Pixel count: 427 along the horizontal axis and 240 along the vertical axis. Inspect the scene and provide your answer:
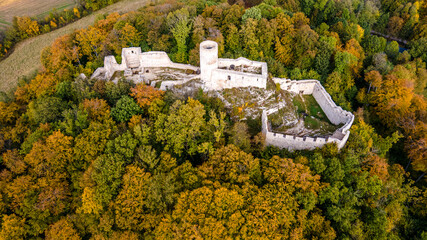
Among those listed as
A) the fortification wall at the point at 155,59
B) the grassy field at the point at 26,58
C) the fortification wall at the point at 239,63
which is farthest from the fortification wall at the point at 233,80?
the grassy field at the point at 26,58

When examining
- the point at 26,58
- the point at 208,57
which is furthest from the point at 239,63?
the point at 26,58

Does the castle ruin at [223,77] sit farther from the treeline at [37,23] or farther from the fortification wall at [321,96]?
the treeline at [37,23]

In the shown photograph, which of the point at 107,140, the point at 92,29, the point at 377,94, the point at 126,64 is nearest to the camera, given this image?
the point at 107,140

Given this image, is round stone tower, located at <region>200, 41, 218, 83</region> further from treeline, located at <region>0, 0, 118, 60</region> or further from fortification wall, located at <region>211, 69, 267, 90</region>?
treeline, located at <region>0, 0, 118, 60</region>

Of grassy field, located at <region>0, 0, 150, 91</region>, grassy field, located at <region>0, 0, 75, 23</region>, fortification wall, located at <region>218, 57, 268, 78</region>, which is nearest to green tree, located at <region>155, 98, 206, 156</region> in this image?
fortification wall, located at <region>218, 57, 268, 78</region>

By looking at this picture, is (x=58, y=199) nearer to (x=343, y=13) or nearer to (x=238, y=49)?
(x=238, y=49)

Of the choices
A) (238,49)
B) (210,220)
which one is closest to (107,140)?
(210,220)

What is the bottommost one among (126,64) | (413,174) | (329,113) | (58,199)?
(413,174)
